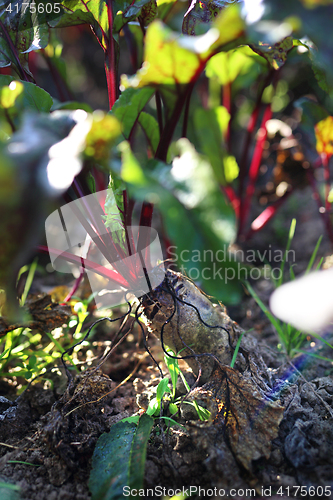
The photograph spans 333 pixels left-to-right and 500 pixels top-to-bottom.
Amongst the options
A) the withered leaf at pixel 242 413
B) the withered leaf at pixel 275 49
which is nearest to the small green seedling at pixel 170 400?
the withered leaf at pixel 242 413

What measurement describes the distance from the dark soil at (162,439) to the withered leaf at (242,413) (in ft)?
0.07

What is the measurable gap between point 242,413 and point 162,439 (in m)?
0.22

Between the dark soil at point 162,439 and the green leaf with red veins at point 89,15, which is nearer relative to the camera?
the dark soil at point 162,439

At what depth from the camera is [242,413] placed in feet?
2.46

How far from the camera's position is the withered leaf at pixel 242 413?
70 centimetres

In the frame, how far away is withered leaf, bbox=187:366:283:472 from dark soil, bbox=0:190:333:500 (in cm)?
2

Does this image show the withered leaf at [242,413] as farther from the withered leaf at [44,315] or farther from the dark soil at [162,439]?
the withered leaf at [44,315]

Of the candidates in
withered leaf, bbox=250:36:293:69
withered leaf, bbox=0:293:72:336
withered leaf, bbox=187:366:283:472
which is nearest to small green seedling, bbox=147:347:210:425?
withered leaf, bbox=187:366:283:472

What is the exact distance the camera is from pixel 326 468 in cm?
66

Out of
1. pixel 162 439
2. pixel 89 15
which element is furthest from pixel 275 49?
pixel 162 439

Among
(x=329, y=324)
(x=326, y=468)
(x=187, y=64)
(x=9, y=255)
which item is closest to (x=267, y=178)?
(x=329, y=324)

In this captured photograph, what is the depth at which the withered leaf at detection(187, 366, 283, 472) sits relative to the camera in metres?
0.70

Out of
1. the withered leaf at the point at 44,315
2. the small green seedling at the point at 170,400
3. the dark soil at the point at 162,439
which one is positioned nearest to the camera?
the dark soil at the point at 162,439

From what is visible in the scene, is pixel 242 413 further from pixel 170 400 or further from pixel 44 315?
pixel 44 315
